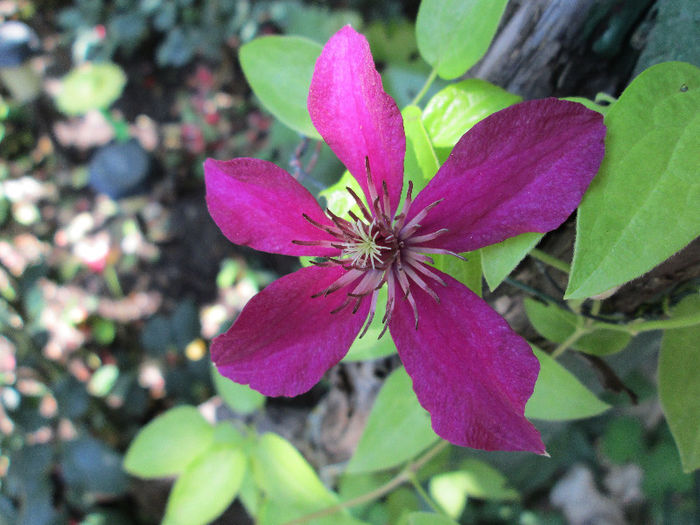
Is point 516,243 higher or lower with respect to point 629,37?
lower

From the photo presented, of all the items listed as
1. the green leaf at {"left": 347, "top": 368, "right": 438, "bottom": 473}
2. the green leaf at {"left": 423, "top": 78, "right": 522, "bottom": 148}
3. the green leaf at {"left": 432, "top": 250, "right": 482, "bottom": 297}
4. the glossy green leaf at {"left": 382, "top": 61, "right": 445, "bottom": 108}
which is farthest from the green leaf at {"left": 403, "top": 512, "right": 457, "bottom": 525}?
the glossy green leaf at {"left": 382, "top": 61, "right": 445, "bottom": 108}

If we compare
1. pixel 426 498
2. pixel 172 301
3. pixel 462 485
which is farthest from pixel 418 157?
pixel 172 301

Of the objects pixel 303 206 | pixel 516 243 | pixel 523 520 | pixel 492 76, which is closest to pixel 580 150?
pixel 516 243

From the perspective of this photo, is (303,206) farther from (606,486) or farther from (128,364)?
(606,486)

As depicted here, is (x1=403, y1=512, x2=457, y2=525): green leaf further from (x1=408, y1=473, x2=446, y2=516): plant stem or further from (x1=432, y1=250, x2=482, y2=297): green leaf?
(x1=432, y1=250, x2=482, y2=297): green leaf

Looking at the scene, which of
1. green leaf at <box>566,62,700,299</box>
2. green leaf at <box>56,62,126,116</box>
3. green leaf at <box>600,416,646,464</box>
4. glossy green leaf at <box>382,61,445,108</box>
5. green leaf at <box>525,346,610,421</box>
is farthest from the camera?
green leaf at <box>56,62,126,116</box>

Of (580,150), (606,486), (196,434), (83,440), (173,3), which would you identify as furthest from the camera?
(173,3)
